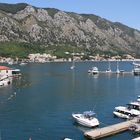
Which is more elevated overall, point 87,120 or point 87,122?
point 87,120

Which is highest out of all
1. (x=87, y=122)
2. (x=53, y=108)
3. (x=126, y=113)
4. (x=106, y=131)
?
(x=126, y=113)

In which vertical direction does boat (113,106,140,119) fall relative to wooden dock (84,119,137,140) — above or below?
above

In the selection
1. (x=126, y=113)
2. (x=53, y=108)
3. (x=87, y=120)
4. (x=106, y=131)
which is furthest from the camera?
(x=53, y=108)

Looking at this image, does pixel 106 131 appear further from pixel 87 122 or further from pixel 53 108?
pixel 53 108

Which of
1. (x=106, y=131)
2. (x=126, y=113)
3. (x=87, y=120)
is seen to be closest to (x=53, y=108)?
(x=126, y=113)

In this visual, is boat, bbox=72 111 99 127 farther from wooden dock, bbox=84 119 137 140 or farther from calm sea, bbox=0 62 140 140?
wooden dock, bbox=84 119 137 140

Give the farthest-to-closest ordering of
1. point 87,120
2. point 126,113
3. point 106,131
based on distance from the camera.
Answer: point 126,113
point 87,120
point 106,131

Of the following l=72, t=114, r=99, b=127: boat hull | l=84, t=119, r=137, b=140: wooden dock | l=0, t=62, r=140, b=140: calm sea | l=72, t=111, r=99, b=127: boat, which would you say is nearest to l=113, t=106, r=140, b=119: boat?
l=0, t=62, r=140, b=140: calm sea

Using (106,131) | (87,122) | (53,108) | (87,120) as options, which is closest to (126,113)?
(87,120)

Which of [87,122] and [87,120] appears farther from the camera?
[87,120]

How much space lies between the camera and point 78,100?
130m

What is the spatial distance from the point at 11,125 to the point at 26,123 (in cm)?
389

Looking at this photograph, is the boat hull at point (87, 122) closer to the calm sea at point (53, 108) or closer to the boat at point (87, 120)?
the boat at point (87, 120)

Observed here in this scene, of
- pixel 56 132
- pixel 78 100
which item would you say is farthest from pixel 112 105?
pixel 56 132
